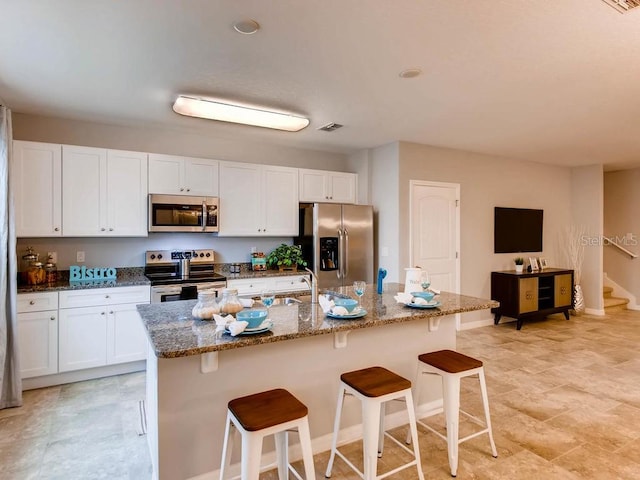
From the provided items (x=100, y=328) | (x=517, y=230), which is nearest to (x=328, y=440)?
(x=100, y=328)

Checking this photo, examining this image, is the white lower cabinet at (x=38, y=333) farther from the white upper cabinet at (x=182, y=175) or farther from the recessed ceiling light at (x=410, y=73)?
the recessed ceiling light at (x=410, y=73)

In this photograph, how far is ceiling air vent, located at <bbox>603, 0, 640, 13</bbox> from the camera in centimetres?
188

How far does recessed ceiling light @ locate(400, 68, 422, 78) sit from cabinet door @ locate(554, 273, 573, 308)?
4.67 meters

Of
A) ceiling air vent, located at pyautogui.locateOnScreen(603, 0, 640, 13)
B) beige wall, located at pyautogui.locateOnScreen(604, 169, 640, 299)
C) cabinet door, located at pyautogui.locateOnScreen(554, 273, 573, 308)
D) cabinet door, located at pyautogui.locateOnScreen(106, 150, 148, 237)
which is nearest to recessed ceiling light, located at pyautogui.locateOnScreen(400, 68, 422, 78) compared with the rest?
ceiling air vent, located at pyautogui.locateOnScreen(603, 0, 640, 13)

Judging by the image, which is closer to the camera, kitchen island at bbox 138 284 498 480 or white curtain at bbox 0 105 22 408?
kitchen island at bbox 138 284 498 480

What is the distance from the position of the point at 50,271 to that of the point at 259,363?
2.93 meters

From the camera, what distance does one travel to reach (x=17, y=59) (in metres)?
2.54

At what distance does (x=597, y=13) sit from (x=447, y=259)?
3.56 meters

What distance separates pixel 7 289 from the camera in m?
3.07

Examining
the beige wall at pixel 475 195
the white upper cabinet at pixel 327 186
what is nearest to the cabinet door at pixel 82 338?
the white upper cabinet at pixel 327 186

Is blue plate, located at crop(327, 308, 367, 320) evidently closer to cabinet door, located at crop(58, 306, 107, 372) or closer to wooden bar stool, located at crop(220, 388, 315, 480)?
wooden bar stool, located at crop(220, 388, 315, 480)

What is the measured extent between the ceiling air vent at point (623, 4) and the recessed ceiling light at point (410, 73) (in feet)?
3.67

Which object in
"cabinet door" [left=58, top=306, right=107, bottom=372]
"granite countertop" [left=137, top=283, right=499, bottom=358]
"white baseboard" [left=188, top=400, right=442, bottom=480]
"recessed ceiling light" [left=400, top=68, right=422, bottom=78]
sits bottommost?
"white baseboard" [left=188, top=400, right=442, bottom=480]

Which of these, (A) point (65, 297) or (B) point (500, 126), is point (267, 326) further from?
(B) point (500, 126)
